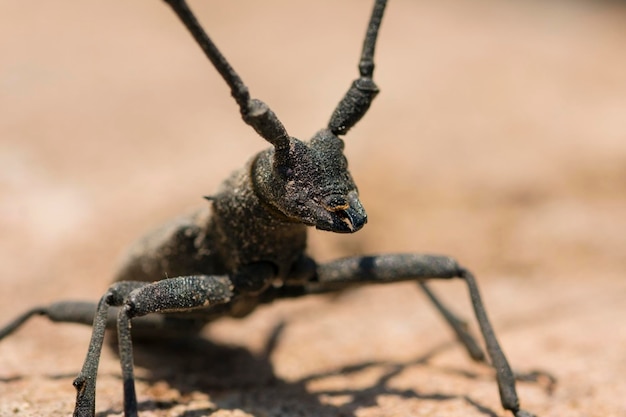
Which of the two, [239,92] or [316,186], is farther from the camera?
[316,186]

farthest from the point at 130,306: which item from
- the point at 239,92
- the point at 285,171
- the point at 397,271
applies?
the point at 397,271

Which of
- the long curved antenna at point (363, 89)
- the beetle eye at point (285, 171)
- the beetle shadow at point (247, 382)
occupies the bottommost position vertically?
the beetle shadow at point (247, 382)

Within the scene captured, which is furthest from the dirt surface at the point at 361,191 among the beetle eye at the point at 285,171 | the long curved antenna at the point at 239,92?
the long curved antenna at the point at 239,92

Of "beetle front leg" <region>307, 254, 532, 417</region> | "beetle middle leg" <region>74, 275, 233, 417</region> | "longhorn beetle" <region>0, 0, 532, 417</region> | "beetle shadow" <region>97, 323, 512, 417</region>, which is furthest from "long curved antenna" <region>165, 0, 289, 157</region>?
"beetle shadow" <region>97, 323, 512, 417</region>

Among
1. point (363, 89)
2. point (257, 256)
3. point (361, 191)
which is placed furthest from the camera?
point (361, 191)

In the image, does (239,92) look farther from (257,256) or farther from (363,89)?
(257,256)

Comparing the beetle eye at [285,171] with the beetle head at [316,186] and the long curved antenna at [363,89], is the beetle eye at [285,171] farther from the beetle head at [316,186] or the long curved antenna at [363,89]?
the long curved antenna at [363,89]

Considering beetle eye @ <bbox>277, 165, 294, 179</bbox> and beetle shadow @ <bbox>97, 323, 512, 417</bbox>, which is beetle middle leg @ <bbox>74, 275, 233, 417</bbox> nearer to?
beetle shadow @ <bbox>97, 323, 512, 417</bbox>
